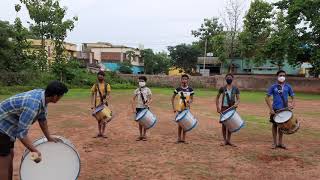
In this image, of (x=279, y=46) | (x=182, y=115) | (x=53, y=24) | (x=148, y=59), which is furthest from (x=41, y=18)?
(x=182, y=115)

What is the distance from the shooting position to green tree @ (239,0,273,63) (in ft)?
163

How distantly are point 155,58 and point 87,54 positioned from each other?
12323 millimetres

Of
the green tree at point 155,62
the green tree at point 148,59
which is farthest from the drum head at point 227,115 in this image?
the green tree at point 148,59

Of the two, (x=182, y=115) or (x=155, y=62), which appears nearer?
(x=182, y=115)

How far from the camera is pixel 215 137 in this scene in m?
13.9

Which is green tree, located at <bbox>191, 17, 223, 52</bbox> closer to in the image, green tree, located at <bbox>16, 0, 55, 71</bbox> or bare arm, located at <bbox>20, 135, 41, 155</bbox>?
green tree, located at <bbox>16, 0, 55, 71</bbox>

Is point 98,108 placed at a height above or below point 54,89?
below

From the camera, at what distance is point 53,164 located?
649 cm

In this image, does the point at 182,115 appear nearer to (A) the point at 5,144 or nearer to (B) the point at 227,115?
(B) the point at 227,115

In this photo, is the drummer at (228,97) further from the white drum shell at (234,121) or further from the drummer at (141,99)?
the drummer at (141,99)

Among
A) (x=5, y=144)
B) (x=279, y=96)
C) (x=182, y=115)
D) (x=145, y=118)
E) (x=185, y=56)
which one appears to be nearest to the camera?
(x=5, y=144)

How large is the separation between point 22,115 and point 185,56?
2549 inches

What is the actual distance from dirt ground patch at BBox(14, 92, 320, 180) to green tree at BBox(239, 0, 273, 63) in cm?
3420

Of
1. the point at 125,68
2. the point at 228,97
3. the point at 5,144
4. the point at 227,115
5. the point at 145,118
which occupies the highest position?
the point at 228,97
